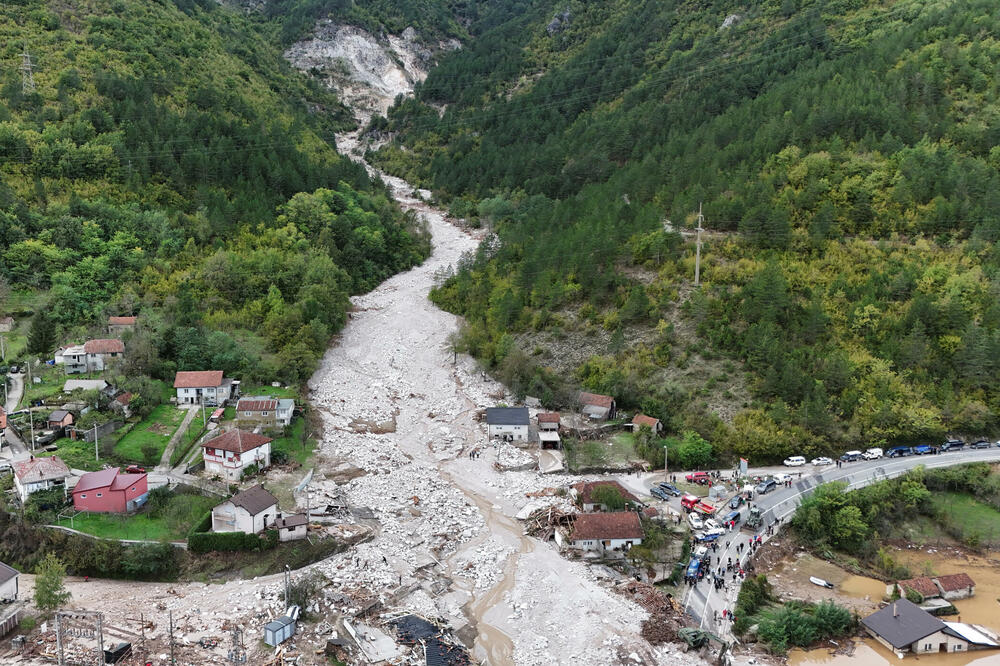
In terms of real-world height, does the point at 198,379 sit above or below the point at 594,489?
above

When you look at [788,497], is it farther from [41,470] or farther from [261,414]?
[41,470]

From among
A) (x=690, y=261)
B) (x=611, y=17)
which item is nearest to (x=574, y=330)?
(x=690, y=261)

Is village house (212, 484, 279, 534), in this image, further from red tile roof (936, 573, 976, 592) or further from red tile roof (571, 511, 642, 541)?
red tile roof (936, 573, 976, 592)

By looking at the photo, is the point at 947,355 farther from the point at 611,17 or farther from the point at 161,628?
the point at 611,17

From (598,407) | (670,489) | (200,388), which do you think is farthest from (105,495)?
(598,407)

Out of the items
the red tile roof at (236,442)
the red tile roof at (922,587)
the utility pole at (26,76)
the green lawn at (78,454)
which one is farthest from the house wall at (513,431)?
the utility pole at (26,76)

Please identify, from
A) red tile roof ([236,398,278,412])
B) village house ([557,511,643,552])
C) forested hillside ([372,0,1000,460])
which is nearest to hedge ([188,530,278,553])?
red tile roof ([236,398,278,412])
